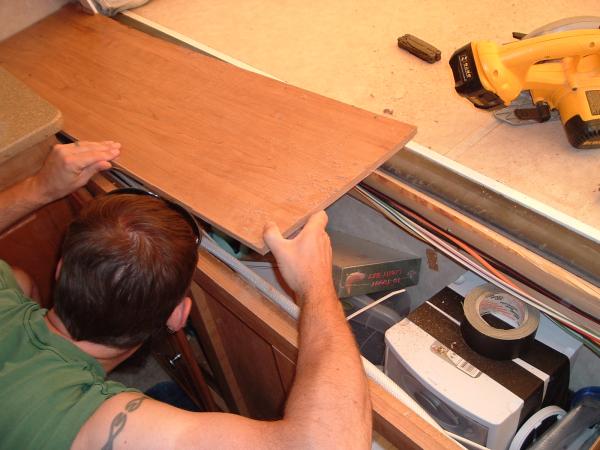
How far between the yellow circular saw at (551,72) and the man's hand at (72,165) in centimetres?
67

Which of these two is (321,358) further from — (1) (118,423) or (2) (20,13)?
(2) (20,13)

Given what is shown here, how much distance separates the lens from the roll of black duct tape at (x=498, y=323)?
0.94m

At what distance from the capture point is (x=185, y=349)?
130cm

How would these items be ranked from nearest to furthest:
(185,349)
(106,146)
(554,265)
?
(554,265) < (106,146) < (185,349)

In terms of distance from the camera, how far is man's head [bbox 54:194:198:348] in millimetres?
823

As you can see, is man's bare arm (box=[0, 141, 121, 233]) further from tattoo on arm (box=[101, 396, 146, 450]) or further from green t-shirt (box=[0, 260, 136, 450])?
tattoo on arm (box=[101, 396, 146, 450])

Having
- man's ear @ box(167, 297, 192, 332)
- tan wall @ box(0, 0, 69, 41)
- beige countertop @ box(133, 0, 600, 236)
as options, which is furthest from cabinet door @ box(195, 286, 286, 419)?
tan wall @ box(0, 0, 69, 41)

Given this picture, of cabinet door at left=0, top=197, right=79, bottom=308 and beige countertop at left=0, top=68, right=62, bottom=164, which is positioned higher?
beige countertop at left=0, top=68, right=62, bottom=164

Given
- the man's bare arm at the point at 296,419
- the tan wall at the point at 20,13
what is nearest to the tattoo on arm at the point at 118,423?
the man's bare arm at the point at 296,419

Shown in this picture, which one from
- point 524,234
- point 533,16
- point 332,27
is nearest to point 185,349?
point 524,234

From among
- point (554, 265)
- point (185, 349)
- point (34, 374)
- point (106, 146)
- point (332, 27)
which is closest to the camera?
point (34, 374)

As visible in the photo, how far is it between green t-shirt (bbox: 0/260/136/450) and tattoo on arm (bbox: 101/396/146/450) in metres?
0.04

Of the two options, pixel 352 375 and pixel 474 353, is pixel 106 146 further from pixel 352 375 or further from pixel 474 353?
pixel 474 353

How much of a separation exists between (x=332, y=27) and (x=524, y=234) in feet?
2.51
